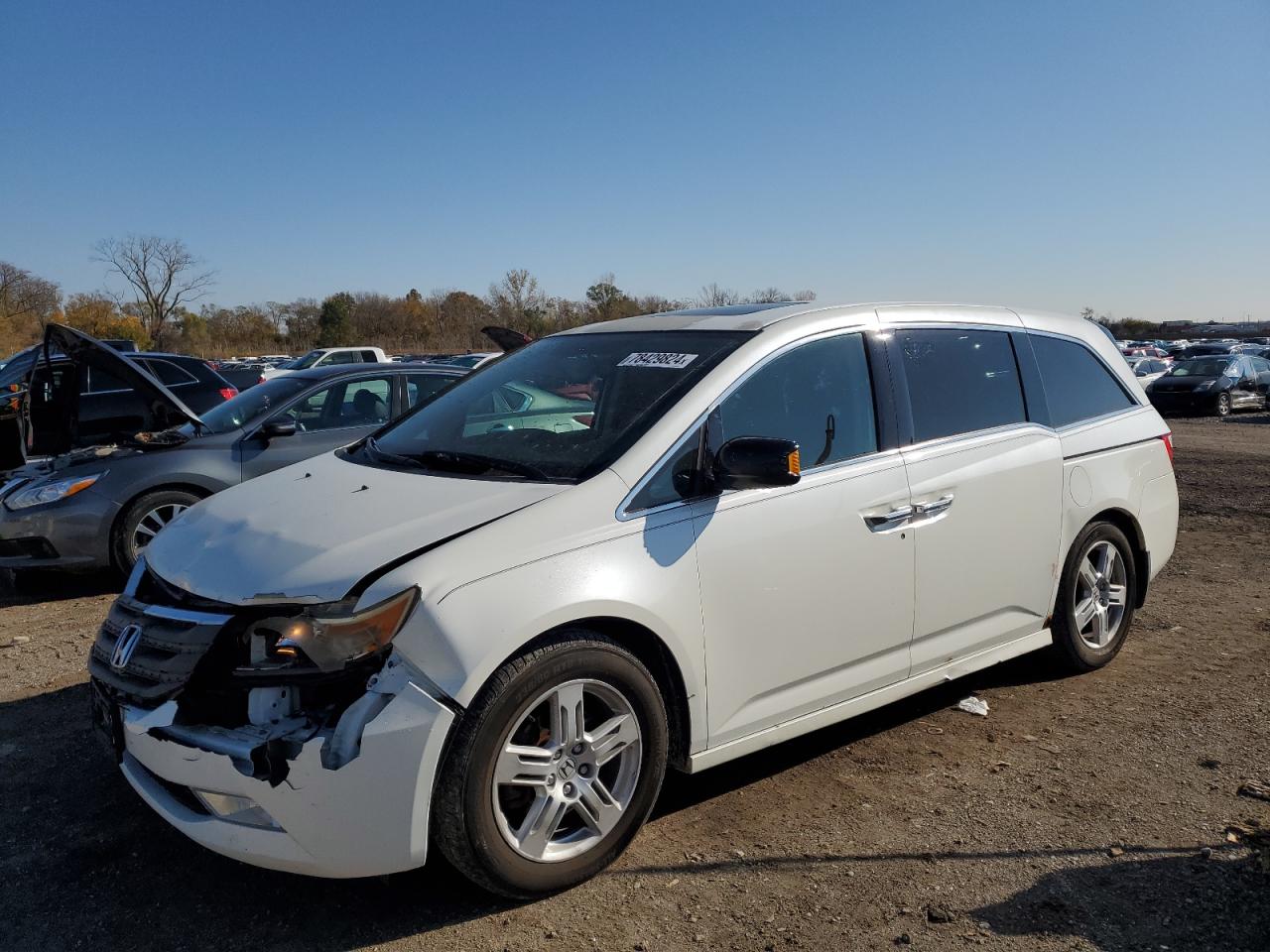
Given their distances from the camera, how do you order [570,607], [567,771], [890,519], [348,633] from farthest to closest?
[890,519]
[567,771]
[570,607]
[348,633]

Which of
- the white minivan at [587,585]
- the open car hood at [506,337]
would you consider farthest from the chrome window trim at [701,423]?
the open car hood at [506,337]

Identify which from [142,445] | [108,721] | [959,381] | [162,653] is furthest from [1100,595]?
[142,445]

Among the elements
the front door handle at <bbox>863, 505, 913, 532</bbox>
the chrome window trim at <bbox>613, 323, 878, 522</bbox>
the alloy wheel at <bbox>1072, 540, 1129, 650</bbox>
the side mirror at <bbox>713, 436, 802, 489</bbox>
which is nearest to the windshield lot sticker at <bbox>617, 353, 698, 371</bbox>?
the chrome window trim at <bbox>613, 323, 878, 522</bbox>

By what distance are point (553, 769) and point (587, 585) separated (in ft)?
1.84

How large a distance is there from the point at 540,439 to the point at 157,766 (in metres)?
1.61

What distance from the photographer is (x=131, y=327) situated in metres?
74.0

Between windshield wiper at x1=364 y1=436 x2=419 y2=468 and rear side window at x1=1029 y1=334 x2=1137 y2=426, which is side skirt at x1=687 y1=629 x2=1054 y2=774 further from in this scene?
windshield wiper at x1=364 y1=436 x2=419 y2=468

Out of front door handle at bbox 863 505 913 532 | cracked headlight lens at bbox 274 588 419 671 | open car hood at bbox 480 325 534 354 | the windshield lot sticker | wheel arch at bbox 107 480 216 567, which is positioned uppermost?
open car hood at bbox 480 325 534 354

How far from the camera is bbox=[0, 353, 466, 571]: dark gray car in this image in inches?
257

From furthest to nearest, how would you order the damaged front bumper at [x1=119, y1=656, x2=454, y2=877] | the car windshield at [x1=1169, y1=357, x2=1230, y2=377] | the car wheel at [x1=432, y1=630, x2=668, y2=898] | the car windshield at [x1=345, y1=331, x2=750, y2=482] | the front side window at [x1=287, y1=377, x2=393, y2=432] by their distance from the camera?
the car windshield at [x1=1169, y1=357, x2=1230, y2=377] < the front side window at [x1=287, y1=377, x2=393, y2=432] < the car windshield at [x1=345, y1=331, x2=750, y2=482] < the car wheel at [x1=432, y1=630, x2=668, y2=898] < the damaged front bumper at [x1=119, y1=656, x2=454, y2=877]

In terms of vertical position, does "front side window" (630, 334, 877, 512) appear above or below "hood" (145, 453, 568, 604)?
above

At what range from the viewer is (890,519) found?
12.1 ft

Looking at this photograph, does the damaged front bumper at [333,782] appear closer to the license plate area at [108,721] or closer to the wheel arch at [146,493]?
the license plate area at [108,721]

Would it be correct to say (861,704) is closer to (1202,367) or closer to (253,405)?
(253,405)
